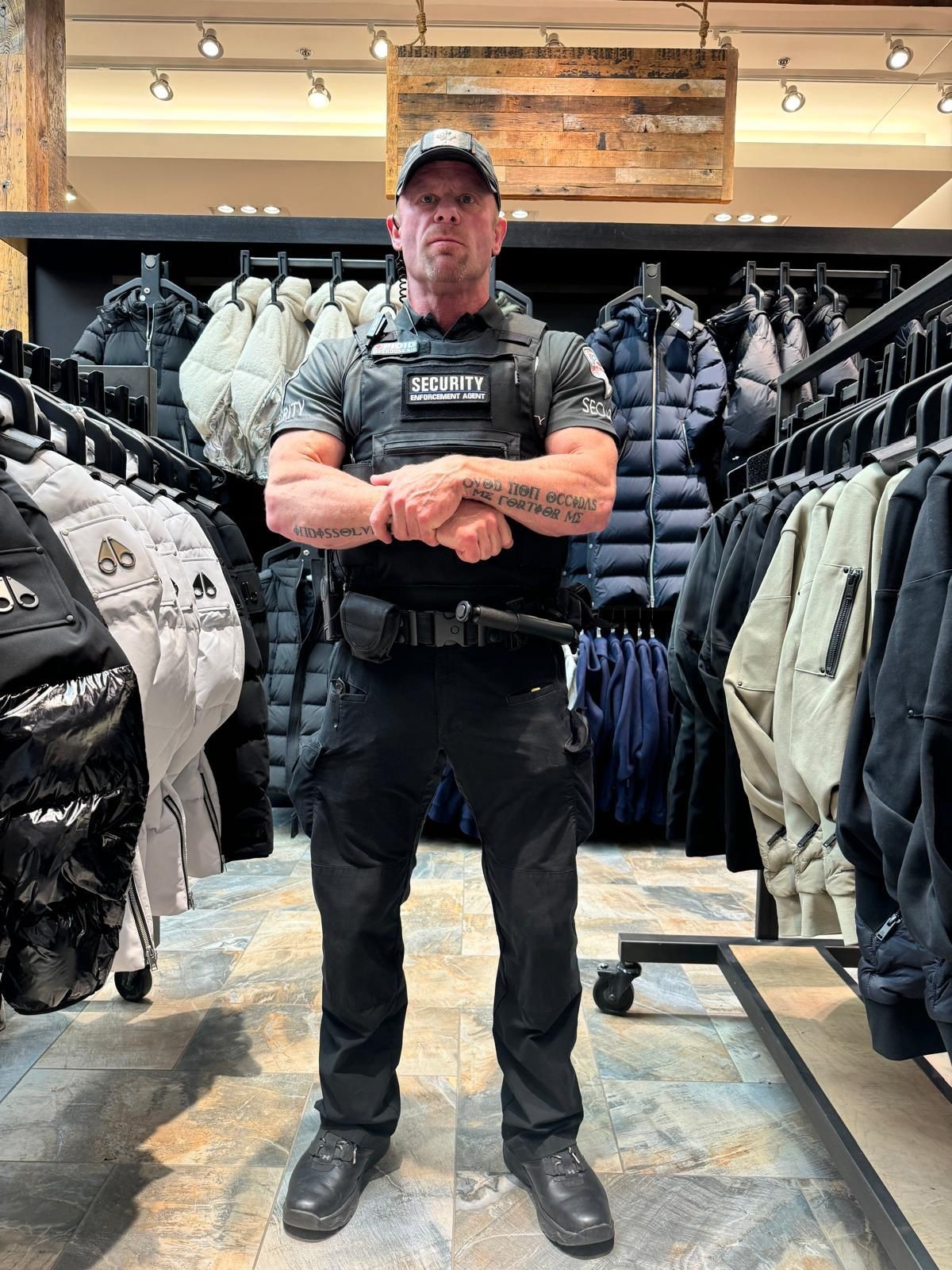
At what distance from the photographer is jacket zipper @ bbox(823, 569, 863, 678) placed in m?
1.58

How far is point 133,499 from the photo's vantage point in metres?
1.80

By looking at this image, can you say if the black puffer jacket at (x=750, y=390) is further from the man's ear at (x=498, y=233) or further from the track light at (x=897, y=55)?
the man's ear at (x=498, y=233)

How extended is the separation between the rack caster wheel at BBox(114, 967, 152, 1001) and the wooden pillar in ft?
10.2

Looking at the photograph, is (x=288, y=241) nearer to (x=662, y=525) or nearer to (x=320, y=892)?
(x=662, y=525)

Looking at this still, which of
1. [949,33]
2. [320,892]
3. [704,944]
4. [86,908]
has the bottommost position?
[704,944]

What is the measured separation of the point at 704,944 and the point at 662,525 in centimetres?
199

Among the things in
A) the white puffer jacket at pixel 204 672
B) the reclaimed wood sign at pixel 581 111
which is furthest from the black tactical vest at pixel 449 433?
the reclaimed wood sign at pixel 581 111

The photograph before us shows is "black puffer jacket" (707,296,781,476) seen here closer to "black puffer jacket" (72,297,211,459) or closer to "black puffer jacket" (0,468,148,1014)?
"black puffer jacket" (72,297,211,459)

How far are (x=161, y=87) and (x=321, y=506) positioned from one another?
17.3 feet

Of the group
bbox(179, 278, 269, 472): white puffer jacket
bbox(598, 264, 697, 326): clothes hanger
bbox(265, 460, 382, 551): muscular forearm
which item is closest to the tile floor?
bbox(265, 460, 382, 551): muscular forearm

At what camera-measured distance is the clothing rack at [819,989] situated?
1.49 m

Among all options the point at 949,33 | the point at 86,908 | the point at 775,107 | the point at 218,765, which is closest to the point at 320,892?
the point at 86,908

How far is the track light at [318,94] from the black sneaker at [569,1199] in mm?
5992

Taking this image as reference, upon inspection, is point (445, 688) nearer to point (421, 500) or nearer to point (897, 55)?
point (421, 500)
